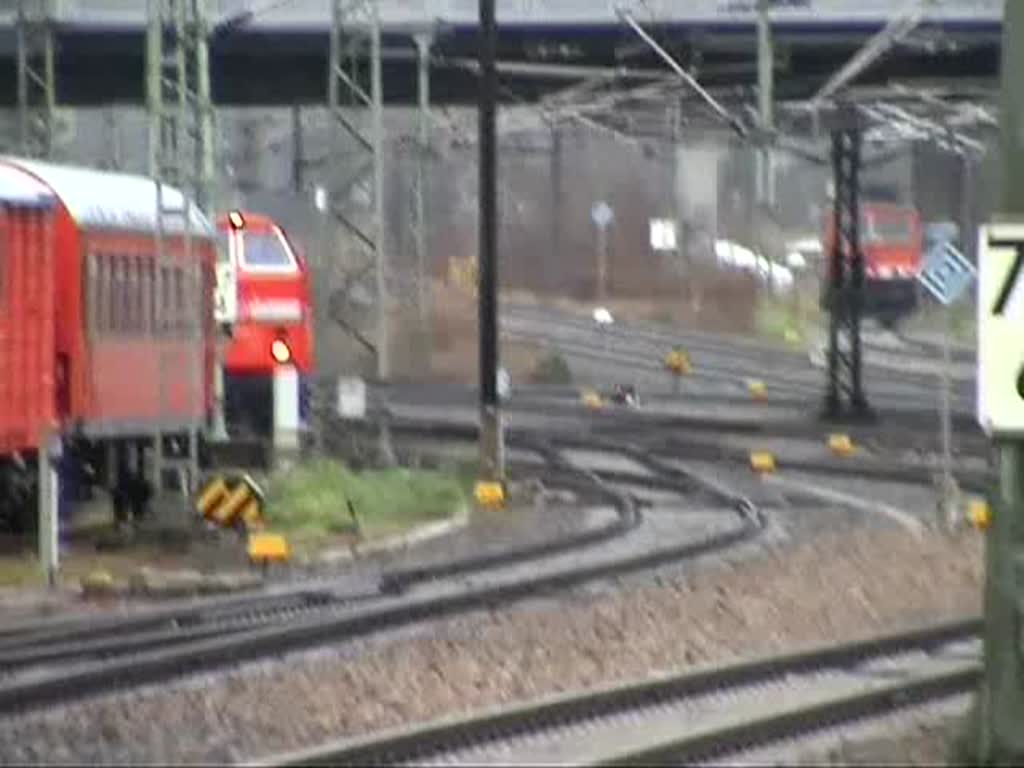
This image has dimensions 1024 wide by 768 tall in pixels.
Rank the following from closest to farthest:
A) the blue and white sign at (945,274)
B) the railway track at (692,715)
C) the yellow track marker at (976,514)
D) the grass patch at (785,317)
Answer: the railway track at (692,715), the yellow track marker at (976,514), the blue and white sign at (945,274), the grass patch at (785,317)

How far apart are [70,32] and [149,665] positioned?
93.5 ft

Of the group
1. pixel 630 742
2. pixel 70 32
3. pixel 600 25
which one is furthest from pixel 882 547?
pixel 70 32

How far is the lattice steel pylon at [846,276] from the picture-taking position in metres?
44.7

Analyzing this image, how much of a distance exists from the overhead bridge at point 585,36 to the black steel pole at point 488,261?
23.3 ft

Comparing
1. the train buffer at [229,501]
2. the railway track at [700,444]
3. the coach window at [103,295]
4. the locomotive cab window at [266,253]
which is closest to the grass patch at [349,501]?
the train buffer at [229,501]

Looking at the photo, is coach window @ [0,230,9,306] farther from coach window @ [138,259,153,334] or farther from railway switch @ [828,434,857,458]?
railway switch @ [828,434,857,458]

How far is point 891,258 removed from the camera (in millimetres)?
83875

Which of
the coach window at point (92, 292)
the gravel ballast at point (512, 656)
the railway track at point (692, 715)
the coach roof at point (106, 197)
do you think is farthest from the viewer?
the coach window at point (92, 292)

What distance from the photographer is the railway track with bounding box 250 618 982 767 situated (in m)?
13.2

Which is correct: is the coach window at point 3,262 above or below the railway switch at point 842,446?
above

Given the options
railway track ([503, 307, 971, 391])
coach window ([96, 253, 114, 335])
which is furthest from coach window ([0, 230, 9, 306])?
railway track ([503, 307, 971, 391])

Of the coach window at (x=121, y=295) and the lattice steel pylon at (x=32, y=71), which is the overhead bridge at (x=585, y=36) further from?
the coach window at (x=121, y=295)

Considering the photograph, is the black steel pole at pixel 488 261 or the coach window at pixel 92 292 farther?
the black steel pole at pixel 488 261

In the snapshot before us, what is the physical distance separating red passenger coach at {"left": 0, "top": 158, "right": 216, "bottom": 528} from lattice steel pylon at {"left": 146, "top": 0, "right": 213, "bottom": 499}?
4cm
